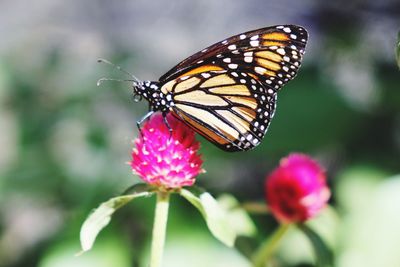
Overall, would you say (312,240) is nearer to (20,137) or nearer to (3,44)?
(20,137)

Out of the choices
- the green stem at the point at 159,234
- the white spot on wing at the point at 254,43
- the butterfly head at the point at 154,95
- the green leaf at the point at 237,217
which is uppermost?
the white spot on wing at the point at 254,43

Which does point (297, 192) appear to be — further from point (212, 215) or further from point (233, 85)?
point (212, 215)

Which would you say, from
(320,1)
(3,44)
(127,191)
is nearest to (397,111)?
(320,1)

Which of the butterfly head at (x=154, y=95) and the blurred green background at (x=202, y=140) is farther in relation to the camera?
the blurred green background at (x=202, y=140)

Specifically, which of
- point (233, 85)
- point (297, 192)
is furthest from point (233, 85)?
point (297, 192)

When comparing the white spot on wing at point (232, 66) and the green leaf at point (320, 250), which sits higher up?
the white spot on wing at point (232, 66)

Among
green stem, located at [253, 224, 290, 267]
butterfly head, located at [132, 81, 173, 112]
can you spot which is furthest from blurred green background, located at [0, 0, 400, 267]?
green stem, located at [253, 224, 290, 267]

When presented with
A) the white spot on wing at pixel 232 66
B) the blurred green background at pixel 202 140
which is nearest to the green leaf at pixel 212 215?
the white spot on wing at pixel 232 66

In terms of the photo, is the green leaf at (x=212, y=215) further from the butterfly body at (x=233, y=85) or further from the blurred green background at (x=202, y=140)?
the blurred green background at (x=202, y=140)

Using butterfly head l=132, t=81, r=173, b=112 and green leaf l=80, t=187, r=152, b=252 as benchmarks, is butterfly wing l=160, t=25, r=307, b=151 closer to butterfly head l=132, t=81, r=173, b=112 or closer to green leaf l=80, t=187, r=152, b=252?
butterfly head l=132, t=81, r=173, b=112
